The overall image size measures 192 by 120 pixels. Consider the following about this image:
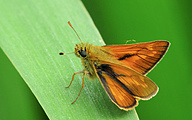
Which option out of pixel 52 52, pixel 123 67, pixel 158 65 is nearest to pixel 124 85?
pixel 123 67

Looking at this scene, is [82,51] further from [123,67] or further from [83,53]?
[123,67]

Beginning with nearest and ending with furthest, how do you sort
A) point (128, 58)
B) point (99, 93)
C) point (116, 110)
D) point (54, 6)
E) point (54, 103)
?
point (54, 103) → point (116, 110) → point (99, 93) → point (128, 58) → point (54, 6)

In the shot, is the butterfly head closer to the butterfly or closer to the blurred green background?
the butterfly

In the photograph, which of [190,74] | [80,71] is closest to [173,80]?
[190,74]

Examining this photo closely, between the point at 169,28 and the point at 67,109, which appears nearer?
the point at 67,109

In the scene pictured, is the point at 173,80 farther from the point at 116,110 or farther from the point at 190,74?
the point at 116,110

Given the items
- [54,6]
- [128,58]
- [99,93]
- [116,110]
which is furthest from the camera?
[54,6]

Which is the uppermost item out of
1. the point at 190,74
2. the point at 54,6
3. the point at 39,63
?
the point at 54,6
